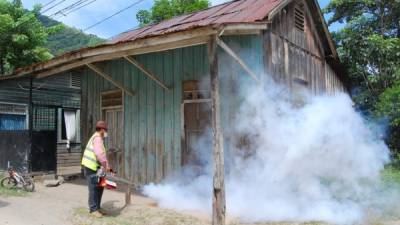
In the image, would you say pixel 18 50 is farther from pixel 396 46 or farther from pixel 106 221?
pixel 396 46

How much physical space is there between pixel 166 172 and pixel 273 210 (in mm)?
3812

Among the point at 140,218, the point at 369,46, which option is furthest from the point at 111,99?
the point at 369,46

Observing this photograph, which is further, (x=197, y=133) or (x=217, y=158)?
(x=197, y=133)

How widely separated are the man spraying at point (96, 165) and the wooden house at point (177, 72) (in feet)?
6.67

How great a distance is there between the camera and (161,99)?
11.3 m

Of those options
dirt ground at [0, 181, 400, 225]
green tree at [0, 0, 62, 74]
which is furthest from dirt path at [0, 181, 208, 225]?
green tree at [0, 0, 62, 74]

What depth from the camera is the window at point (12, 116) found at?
678 inches

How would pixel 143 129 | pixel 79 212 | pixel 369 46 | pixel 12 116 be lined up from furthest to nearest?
pixel 12 116, pixel 369 46, pixel 143 129, pixel 79 212

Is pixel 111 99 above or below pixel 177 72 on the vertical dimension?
below

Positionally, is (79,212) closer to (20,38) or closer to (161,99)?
(161,99)

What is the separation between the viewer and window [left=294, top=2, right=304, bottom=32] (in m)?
11.7

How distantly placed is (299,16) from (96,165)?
711cm

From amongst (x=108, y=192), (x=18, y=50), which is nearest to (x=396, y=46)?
(x=108, y=192)

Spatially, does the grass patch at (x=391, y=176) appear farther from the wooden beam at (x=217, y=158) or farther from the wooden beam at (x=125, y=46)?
the wooden beam at (x=125, y=46)
